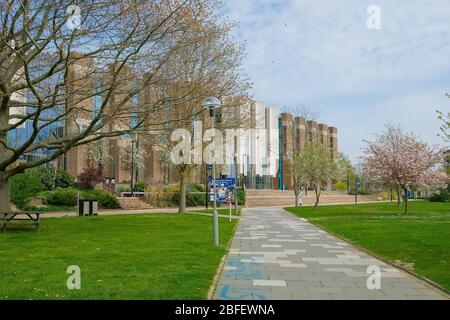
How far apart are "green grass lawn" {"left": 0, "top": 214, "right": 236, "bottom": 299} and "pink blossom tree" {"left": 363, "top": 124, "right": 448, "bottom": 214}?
16833 millimetres

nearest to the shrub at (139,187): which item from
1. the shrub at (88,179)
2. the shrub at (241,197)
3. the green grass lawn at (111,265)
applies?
the shrub at (88,179)

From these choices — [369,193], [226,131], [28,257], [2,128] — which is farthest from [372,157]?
[369,193]

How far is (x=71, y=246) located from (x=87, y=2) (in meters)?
7.24

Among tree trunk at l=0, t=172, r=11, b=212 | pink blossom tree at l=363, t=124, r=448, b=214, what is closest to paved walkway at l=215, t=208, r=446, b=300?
tree trunk at l=0, t=172, r=11, b=212

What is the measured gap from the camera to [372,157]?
29859 mm

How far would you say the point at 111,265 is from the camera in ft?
29.2

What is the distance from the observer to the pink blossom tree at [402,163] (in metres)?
27.7

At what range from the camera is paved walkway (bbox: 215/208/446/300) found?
677cm

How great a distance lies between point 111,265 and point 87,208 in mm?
21054

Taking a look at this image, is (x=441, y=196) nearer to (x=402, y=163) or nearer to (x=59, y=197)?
(x=402, y=163)

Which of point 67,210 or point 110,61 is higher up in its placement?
point 110,61

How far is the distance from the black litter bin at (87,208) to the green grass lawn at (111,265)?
1375 centimetres
